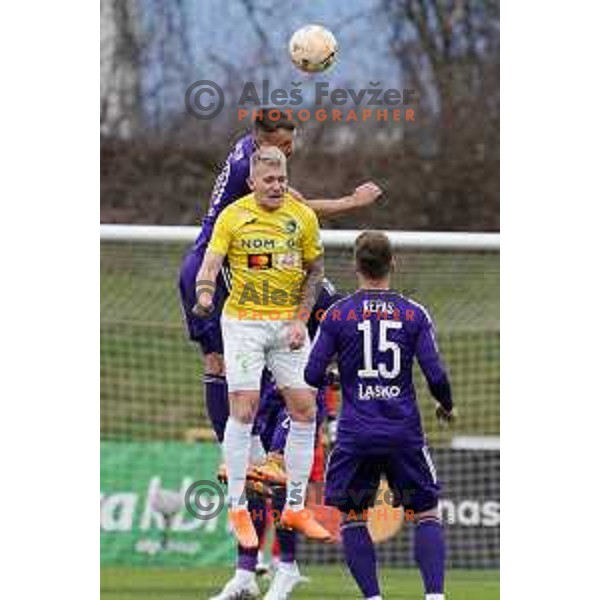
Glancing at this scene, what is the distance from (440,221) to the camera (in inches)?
917

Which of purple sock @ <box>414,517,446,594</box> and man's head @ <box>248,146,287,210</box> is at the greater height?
man's head @ <box>248,146,287,210</box>

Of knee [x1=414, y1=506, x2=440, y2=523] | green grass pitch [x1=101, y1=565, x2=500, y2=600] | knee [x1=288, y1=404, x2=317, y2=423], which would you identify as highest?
knee [x1=288, y1=404, x2=317, y2=423]

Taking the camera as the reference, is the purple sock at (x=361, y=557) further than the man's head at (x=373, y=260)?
Yes

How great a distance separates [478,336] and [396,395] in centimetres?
1002

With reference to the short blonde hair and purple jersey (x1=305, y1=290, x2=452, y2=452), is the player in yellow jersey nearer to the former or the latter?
the short blonde hair

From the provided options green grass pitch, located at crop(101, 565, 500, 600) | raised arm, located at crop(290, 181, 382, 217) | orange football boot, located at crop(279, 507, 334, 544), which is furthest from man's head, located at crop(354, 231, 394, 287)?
green grass pitch, located at crop(101, 565, 500, 600)

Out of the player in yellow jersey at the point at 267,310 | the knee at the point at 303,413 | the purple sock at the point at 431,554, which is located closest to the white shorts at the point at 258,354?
the player in yellow jersey at the point at 267,310

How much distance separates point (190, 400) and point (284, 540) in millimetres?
8920

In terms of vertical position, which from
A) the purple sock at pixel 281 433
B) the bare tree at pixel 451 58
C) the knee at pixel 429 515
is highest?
the bare tree at pixel 451 58

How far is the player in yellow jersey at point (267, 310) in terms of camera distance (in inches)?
411

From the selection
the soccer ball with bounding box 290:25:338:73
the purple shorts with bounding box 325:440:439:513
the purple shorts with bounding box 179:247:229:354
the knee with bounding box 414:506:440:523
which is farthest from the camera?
the purple shorts with bounding box 179:247:229:354

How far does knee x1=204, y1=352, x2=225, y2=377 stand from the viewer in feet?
37.5

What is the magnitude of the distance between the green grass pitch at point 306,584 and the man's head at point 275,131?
2.68 m

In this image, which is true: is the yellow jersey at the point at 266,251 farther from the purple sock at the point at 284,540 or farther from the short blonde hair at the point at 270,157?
the purple sock at the point at 284,540
